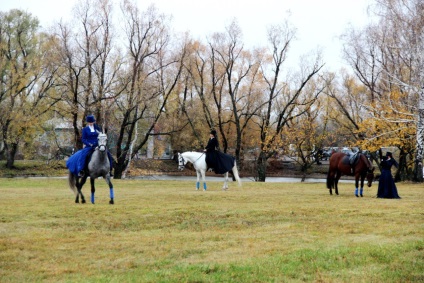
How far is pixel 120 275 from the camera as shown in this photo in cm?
749

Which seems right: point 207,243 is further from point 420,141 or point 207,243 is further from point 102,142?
point 420,141


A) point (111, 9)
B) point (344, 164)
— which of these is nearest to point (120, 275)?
point (344, 164)

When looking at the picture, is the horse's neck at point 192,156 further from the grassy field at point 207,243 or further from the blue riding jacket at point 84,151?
the grassy field at point 207,243

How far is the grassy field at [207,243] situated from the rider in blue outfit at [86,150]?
1166 millimetres

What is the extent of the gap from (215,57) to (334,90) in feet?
38.4

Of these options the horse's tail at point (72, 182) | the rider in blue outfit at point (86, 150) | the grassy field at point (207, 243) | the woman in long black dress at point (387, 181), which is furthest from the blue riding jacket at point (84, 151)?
the woman in long black dress at point (387, 181)

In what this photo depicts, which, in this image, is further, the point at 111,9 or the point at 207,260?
the point at 111,9

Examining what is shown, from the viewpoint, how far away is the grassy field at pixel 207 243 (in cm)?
764

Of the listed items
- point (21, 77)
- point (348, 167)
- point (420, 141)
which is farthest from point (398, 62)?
point (21, 77)

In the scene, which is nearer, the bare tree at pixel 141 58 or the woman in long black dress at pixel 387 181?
the woman in long black dress at pixel 387 181

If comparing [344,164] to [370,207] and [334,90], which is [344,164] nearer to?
[370,207]

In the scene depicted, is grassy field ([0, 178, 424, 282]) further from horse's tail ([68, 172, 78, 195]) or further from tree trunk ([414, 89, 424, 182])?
tree trunk ([414, 89, 424, 182])

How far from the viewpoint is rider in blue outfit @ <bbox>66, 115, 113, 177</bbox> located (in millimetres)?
16172

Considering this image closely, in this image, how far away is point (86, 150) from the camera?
16266 mm
